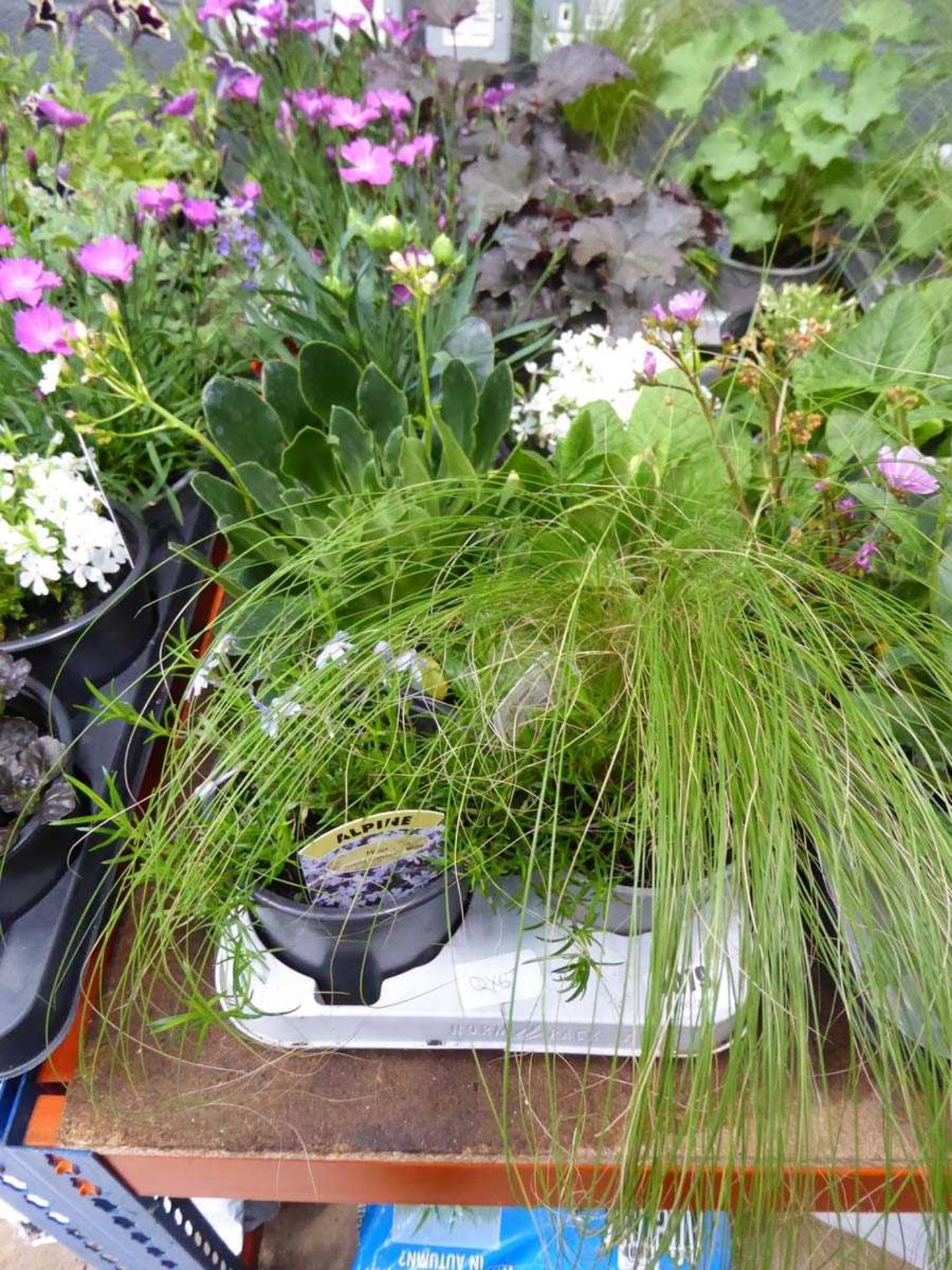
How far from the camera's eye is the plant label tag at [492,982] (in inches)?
22.1

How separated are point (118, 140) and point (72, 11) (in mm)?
138

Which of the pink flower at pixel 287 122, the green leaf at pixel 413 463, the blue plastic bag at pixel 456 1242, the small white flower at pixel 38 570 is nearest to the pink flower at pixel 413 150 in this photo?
the pink flower at pixel 287 122

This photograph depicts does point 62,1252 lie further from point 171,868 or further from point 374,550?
point 374,550

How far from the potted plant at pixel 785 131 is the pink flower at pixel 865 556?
1.81 feet

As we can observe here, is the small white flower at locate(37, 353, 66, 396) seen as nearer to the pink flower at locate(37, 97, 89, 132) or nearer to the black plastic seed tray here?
the black plastic seed tray

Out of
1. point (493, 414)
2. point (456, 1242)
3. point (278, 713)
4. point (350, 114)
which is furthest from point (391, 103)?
point (456, 1242)

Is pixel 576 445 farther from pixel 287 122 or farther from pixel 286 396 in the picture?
pixel 287 122

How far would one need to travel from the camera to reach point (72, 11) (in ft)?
3.36

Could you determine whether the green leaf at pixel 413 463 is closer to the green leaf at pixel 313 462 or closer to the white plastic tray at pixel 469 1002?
the green leaf at pixel 313 462

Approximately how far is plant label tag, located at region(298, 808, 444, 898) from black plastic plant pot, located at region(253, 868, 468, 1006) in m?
0.01

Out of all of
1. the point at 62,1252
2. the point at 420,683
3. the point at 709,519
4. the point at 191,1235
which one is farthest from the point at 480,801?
the point at 62,1252

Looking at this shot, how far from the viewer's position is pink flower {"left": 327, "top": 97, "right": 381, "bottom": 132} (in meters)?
0.83

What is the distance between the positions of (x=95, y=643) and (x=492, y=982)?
0.40 m

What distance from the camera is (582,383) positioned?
2.48ft
